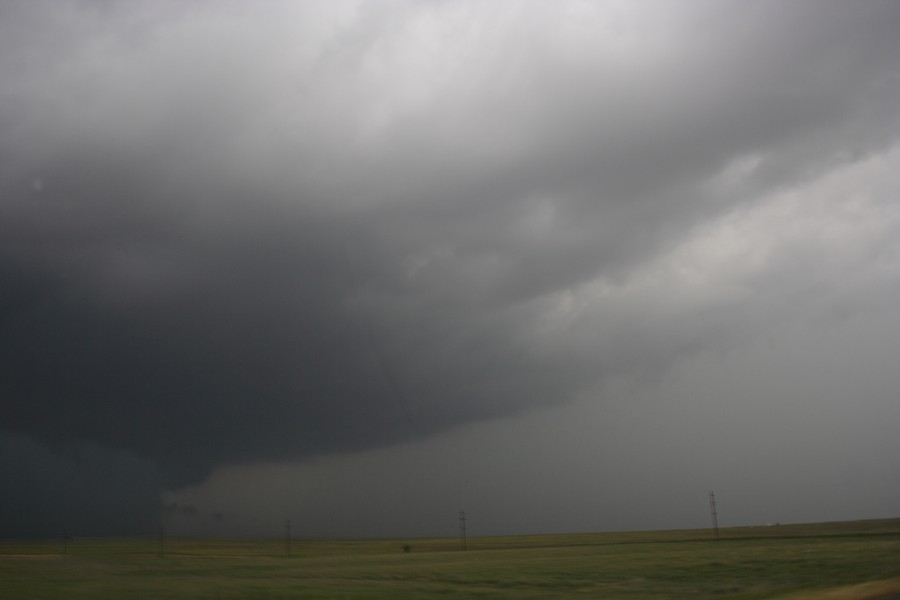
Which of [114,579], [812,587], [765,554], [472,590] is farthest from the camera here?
[765,554]

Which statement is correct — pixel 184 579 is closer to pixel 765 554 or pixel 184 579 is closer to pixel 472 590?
pixel 472 590

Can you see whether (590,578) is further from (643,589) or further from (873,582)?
(873,582)

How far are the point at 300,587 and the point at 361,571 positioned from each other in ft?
71.0

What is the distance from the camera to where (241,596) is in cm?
5216

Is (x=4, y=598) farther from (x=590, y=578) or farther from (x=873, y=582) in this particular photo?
(x=873, y=582)

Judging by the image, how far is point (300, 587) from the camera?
5947 centimetres

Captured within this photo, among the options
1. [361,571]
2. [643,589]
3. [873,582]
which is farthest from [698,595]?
[361,571]

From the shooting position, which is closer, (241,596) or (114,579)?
(241,596)

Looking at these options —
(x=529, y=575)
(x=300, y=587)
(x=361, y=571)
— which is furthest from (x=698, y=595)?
(x=361, y=571)

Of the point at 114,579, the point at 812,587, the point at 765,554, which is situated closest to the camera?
the point at 812,587

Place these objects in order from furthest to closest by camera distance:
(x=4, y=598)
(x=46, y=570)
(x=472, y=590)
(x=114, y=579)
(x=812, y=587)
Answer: (x=46, y=570) → (x=114, y=579) → (x=472, y=590) → (x=812, y=587) → (x=4, y=598)

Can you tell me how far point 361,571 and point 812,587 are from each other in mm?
42067

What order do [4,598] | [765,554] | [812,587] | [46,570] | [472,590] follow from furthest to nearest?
[765,554], [46,570], [472,590], [812,587], [4,598]

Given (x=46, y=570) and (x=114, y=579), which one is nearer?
(x=114, y=579)
